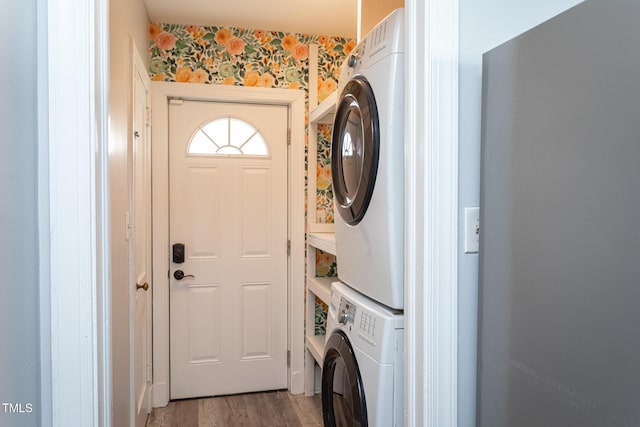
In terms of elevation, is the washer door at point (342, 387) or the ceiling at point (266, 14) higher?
the ceiling at point (266, 14)

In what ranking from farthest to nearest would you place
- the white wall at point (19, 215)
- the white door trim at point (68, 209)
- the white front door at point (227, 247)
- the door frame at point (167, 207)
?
the white front door at point (227, 247)
the door frame at point (167, 207)
the white door trim at point (68, 209)
the white wall at point (19, 215)

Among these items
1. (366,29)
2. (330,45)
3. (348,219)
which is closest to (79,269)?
(348,219)

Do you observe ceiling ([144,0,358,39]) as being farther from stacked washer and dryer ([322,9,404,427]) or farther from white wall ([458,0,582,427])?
white wall ([458,0,582,427])

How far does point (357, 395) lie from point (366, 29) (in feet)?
5.27

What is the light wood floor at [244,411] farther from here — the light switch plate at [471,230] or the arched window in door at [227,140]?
the light switch plate at [471,230]

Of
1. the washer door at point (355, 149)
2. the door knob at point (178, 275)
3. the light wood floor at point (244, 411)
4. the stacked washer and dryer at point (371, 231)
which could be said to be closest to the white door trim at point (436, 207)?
the stacked washer and dryer at point (371, 231)

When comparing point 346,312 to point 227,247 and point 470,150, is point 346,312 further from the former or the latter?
point 227,247

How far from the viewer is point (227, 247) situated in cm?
312

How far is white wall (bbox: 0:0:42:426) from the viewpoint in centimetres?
79

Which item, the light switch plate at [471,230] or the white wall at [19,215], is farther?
the light switch plate at [471,230]

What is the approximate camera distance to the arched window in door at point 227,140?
3070 millimetres

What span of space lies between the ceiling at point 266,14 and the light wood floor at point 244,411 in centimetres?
257

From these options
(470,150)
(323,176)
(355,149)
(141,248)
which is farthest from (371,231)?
(323,176)

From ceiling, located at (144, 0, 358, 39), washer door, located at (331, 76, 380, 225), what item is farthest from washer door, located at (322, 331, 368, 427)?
ceiling, located at (144, 0, 358, 39)
